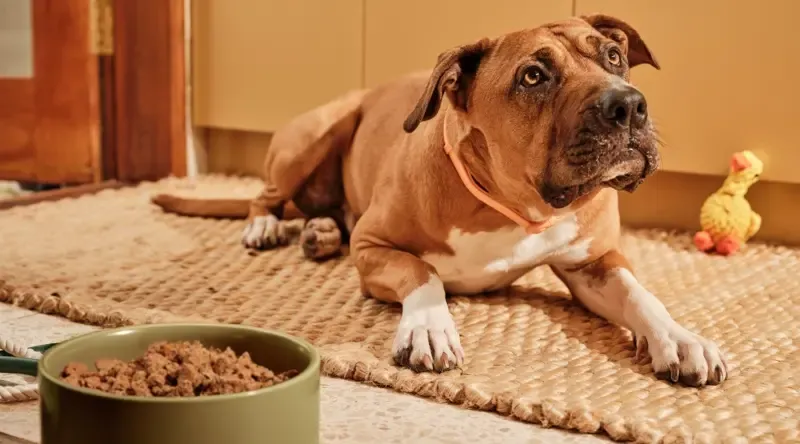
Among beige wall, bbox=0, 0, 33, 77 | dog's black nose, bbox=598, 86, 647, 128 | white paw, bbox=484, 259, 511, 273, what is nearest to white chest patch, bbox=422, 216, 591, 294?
white paw, bbox=484, 259, 511, 273

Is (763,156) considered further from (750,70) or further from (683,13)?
(683,13)

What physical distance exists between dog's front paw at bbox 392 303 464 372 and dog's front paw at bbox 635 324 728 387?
0.32 m

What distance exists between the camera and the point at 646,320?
163 centimetres

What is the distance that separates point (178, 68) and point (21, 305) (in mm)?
1651

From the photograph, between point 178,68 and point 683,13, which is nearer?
point 683,13

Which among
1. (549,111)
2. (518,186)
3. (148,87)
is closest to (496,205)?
(518,186)

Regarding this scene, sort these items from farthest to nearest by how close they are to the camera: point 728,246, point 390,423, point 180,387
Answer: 1. point 728,246
2. point 390,423
3. point 180,387

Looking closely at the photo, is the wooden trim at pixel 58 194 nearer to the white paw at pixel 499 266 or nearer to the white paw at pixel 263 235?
the white paw at pixel 263 235

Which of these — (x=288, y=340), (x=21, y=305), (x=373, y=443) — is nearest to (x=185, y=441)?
(x=288, y=340)

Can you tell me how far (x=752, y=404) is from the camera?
1413mm

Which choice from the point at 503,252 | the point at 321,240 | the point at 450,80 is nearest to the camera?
the point at 450,80

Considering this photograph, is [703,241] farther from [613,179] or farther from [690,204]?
[613,179]

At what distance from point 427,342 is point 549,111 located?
44cm

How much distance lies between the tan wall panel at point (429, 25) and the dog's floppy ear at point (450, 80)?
3.70 ft
